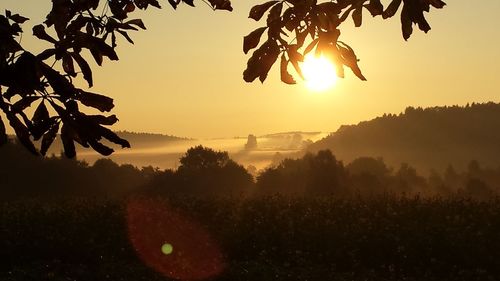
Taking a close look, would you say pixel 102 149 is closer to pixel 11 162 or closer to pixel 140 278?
pixel 140 278

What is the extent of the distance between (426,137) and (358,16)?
182 meters

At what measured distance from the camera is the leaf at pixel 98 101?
2.31 metres

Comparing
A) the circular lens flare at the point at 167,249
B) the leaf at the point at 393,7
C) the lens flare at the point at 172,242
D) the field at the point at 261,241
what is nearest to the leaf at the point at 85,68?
the leaf at the point at 393,7

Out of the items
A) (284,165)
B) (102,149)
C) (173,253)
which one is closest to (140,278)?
(173,253)

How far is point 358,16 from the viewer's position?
3070 mm

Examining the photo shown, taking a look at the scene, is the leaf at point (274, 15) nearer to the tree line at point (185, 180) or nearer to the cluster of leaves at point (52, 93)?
the cluster of leaves at point (52, 93)

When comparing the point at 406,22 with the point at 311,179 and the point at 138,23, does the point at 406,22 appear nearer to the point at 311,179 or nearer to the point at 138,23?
the point at 138,23

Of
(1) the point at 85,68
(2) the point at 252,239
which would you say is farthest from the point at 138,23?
(2) the point at 252,239

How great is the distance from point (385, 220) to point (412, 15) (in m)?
13.8

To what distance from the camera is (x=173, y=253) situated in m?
14.6

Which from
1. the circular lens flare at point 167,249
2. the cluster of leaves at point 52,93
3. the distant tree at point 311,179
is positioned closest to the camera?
the cluster of leaves at point 52,93

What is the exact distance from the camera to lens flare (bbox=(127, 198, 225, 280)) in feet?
43.7

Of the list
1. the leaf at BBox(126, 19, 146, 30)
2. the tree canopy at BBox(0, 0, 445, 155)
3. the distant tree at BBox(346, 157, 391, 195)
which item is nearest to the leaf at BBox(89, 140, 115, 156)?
the tree canopy at BBox(0, 0, 445, 155)

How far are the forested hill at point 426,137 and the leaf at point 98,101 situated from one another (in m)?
165
